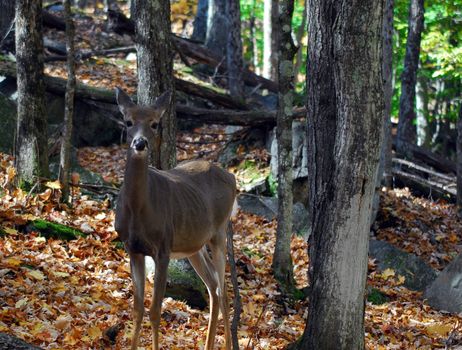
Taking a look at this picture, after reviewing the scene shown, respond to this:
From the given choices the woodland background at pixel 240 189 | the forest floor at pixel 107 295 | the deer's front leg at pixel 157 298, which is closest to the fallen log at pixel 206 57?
the woodland background at pixel 240 189

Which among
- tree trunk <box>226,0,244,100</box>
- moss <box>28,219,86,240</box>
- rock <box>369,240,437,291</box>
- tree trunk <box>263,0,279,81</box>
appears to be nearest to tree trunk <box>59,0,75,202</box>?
moss <box>28,219,86,240</box>

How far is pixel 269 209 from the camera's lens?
1405cm

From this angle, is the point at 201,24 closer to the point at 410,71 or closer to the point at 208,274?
the point at 410,71

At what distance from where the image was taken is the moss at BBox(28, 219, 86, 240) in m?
9.57

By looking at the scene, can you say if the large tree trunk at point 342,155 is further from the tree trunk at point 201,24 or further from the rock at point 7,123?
the tree trunk at point 201,24

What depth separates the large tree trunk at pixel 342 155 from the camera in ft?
21.5

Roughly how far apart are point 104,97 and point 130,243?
961cm

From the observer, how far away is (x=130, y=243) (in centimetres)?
666

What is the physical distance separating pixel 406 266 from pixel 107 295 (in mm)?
6122

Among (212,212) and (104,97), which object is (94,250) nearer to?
(212,212)

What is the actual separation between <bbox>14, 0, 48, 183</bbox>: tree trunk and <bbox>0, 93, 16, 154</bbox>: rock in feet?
8.18

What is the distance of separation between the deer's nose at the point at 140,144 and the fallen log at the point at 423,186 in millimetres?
13517

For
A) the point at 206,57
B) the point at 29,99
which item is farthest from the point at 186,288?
the point at 206,57

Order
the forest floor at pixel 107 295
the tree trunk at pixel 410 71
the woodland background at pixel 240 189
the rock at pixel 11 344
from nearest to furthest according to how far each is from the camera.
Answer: the rock at pixel 11 344, the woodland background at pixel 240 189, the forest floor at pixel 107 295, the tree trunk at pixel 410 71
